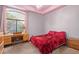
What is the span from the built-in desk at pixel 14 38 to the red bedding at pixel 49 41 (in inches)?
4.1

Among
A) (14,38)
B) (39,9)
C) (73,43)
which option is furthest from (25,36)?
(73,43)

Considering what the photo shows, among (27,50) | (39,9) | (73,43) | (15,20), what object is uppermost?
(39,9)

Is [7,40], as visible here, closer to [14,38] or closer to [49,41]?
[14,38]

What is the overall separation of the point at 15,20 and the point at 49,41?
0.55m

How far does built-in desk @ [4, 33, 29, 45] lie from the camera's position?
1405 mm

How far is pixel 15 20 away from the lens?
145cm

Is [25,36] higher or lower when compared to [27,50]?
higher

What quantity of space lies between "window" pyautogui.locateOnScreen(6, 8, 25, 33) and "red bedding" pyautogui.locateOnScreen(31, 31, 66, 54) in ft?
0.79

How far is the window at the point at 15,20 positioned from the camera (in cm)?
141

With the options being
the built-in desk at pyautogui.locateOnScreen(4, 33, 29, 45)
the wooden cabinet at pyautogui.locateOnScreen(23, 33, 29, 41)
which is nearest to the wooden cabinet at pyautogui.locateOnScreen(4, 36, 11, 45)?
the built-in desk at pyautogui.locateOnScreen(4, 33, 29, 45)

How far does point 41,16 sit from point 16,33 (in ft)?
1.41

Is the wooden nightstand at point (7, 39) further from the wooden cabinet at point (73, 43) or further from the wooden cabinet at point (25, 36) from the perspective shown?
the wooden cabinet at point (73, 43)

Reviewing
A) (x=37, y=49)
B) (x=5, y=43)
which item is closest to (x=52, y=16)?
(x=37, y=49)

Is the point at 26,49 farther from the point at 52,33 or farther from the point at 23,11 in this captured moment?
the point at 23,11
